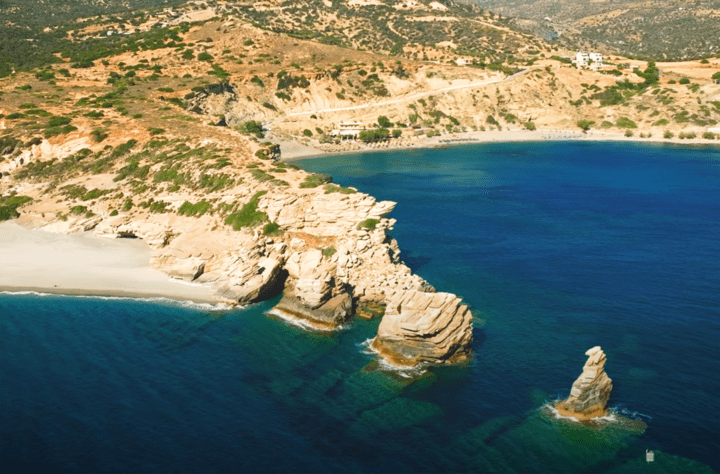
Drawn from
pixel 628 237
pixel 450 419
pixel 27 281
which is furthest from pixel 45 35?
pixel 450 419

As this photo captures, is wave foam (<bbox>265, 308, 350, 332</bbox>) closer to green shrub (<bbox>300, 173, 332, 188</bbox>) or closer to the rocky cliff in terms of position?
the rocky cliff

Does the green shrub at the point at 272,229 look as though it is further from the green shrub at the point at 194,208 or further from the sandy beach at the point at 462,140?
the sandy beach at the point at 462,140

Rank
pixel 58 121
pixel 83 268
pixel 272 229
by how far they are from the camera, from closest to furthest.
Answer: pixel 272 229 < pixel 83 268 < pixel 58 121

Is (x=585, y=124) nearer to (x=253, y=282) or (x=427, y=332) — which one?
(x=253, y=282)

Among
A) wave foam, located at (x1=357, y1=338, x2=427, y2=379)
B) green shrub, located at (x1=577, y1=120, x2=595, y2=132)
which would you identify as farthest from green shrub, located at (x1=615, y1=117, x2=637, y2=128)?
wave foam, located at (x1=357, y1=338, x2=427, y2=379)

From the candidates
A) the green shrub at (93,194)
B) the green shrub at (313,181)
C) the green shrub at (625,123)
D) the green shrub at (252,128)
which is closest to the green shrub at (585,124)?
the green shrub at (625,123)

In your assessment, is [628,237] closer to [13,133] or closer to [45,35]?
[13,133]

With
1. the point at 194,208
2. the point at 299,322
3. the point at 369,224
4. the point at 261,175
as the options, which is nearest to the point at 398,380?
the point at 299,322
